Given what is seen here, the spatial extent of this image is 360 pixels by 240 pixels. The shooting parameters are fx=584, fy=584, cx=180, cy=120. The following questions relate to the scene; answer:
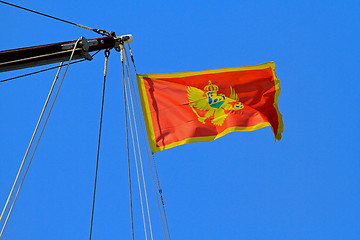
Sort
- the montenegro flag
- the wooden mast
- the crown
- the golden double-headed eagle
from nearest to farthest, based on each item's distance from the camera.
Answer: the wooden mast < the montenegro flag < the golden double-headed eagle < the crown

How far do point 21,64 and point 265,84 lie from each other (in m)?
9.15

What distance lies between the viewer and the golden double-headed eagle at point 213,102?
66.3 feet

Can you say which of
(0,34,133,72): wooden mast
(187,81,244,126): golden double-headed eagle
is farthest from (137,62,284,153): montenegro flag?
(0,34,133,72): wooden mast

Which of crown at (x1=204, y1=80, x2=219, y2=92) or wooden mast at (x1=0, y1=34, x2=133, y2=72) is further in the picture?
crown at (x1=204, y1=80, x2=219, y2=92)

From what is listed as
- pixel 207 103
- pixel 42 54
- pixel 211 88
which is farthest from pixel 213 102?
pixel 42 54

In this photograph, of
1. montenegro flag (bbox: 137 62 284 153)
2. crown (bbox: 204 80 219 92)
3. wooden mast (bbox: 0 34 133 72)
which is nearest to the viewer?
wooden mast (bbox: 0 34 133 72)

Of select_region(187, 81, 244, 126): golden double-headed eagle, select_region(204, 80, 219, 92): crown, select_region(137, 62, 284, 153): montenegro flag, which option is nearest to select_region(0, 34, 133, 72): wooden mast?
select_region(137, 62, 284, 153): montenegro flag

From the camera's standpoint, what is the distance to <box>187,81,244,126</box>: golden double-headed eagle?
20.2m

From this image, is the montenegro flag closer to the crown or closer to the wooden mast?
the crown

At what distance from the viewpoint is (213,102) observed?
67.4ft

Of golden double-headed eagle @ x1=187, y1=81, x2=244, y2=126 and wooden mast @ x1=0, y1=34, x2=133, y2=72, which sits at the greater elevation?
golden double-headed eagle @ x1=187, y1=81, x2=244, y2=126

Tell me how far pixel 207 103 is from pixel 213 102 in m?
0.24

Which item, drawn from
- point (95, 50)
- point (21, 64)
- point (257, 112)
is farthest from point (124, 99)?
point (257, 112)

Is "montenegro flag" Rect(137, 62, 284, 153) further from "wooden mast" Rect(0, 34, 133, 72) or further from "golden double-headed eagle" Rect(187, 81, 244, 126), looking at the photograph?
"wooden mast" Rect(0, 34, 133, 72)
